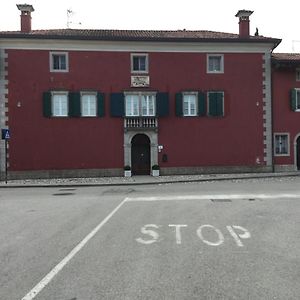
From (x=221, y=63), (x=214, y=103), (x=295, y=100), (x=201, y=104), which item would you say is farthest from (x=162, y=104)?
(x=295, y=100)

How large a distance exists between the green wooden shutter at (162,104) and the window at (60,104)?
6306 millimetres

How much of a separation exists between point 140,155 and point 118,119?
3.07 meters

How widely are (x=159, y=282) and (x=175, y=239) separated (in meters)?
3.15

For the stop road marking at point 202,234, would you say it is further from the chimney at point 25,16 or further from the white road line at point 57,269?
the chimney at point 25,16

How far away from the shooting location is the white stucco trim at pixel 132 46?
3284cm

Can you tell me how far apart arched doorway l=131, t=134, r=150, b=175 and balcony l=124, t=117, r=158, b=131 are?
1.00 m

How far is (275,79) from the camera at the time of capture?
3512cm

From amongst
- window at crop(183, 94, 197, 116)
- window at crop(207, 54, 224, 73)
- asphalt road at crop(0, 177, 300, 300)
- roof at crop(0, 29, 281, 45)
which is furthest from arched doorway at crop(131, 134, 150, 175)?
asphalt road at crop(0, 177, 300, 300)

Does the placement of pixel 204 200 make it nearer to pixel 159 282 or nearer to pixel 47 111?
pixel 159 282

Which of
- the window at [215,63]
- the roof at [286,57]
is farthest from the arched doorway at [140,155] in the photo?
the roof at [286,57]

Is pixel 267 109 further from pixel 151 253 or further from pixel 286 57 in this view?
pixel 151 253

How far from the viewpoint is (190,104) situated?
3438 cm

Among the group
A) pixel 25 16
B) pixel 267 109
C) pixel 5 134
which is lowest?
pixel 5 134

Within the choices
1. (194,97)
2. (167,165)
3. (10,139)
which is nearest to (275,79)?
(194,97)
